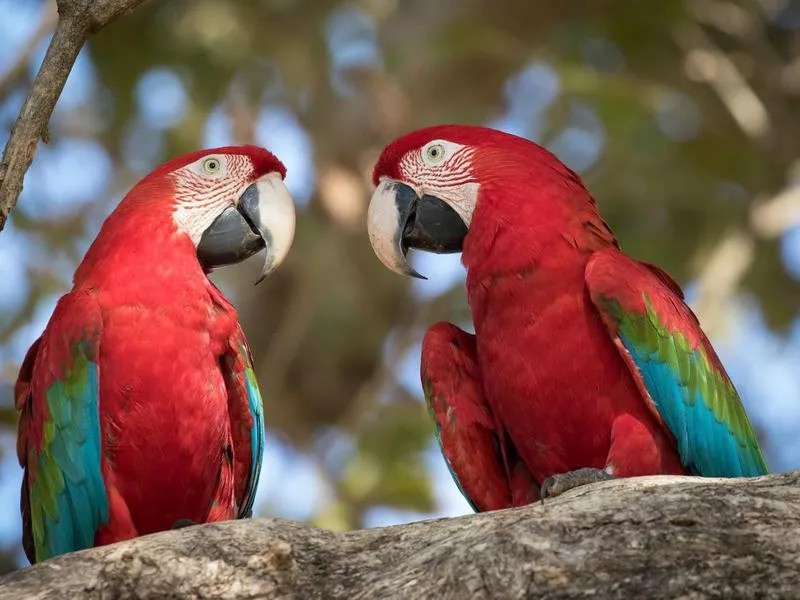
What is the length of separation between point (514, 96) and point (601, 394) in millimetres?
6950

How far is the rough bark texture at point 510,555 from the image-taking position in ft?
8.28

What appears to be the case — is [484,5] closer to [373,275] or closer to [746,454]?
[373,275]

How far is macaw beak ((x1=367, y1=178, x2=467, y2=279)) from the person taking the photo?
4.07 m

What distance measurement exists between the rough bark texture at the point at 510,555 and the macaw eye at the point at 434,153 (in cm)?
152

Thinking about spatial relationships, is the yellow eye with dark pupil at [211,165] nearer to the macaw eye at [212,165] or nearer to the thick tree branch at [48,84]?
the macaw eye at [212,165]

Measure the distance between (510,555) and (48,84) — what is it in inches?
67.7

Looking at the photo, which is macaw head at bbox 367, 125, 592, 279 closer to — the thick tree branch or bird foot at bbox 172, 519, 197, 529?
bird foot at bbox 172, 519, 197, 529

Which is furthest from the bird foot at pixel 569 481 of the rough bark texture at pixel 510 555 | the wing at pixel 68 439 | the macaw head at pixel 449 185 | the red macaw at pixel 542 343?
the wing at pixel 68 439

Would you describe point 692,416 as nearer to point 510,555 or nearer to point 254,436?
point 510,555

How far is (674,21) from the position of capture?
9.45m

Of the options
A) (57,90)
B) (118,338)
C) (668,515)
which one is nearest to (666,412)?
(668,515)

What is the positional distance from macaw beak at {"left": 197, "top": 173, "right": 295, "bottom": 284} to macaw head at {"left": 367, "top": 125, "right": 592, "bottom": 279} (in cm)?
35

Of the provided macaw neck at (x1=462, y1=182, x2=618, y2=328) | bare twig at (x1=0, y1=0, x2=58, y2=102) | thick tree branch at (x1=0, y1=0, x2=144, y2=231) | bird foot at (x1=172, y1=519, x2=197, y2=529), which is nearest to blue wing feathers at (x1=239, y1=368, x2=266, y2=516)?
bird foot at (x1=172, y1=519, x2=197, y2=529)

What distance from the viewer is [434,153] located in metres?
4.16
